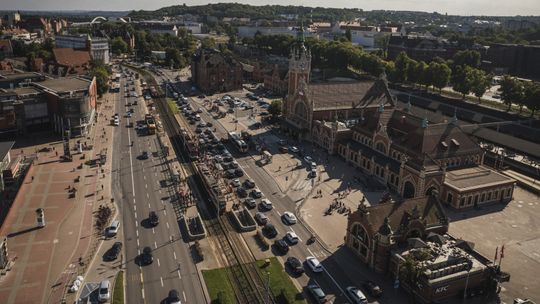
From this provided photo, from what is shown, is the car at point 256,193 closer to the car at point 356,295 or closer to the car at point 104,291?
the car at point 356,295

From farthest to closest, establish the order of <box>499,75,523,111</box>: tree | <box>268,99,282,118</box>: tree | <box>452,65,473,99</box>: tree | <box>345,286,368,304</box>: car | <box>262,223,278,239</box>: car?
<box>452,65,473,99</box>: tree < <box>499,75,523,111</box>: tree < <box>268,99,282,118</box>: tree < <box>262,223,278,239</box>: car < <box>345,286,368,304</box>: car

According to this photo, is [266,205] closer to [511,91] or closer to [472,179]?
[472,179]

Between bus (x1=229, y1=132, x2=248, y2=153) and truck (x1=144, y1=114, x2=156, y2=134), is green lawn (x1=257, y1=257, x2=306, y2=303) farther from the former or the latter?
truck (x1=144, y1=114, x2=156, y2=134)

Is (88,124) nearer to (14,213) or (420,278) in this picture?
(14,213)

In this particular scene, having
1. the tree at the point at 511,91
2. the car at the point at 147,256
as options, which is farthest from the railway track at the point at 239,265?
the tree at the point at 511,91

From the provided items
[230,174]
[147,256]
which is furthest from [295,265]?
[230,174]

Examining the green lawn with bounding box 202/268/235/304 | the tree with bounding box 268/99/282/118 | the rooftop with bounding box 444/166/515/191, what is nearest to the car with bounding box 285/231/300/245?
the green lawn with bounding box 202/268/235/304
